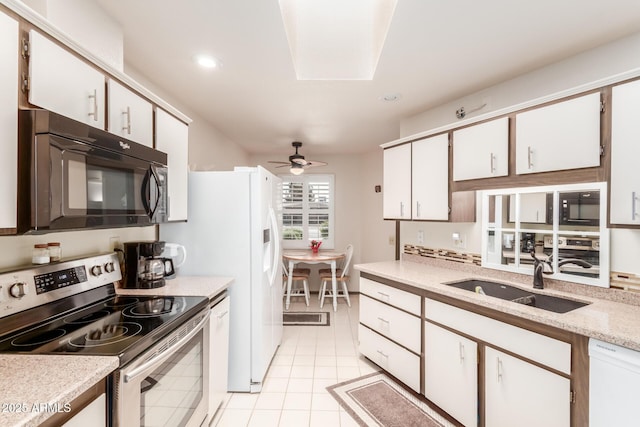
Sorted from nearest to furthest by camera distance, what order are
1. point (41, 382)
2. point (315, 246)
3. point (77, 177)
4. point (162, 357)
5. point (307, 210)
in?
1. point (41, 382)
2. point (77, 177)
3. point (162, 357)
4. point (315, 246)
5. point (307, 210)

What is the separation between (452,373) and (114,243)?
7.76 feet

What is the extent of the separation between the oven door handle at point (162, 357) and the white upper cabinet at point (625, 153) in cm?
222

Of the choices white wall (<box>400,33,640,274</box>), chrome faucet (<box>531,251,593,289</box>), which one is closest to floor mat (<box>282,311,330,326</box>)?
white wall (<box>400,33,640,274</box>)

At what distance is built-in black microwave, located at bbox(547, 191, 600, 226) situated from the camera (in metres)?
1.83

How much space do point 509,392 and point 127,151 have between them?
2.35m

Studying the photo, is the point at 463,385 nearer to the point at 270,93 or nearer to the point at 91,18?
the point at 270,93

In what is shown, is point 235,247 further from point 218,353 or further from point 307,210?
point 307,210

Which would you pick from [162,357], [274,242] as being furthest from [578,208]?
[162,357]

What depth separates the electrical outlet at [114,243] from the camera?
6.35 ft

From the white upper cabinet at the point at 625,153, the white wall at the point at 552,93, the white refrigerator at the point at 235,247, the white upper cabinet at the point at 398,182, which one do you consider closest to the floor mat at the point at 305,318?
the white refrigerator at the point at 235,247

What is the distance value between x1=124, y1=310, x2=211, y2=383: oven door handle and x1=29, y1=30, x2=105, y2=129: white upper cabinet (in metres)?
1.04

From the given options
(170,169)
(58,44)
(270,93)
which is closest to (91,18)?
(58,44)

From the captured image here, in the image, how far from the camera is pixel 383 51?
1901mm

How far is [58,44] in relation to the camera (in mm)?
1183
